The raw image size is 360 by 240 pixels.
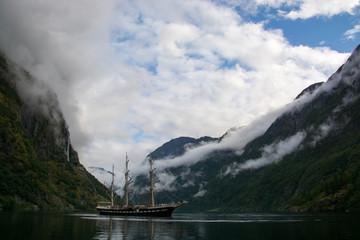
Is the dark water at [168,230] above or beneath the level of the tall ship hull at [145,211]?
beneath

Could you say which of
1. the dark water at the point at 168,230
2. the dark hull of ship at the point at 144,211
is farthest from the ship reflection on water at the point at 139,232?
the dark hull of ship at the point at 144,211

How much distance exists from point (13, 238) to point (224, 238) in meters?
36.1

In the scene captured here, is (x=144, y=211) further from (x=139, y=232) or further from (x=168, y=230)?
(x=139, y=232)

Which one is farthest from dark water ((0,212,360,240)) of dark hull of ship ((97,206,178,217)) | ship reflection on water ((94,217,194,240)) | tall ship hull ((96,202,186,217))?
dark hull of ship ((97,206,178,217))

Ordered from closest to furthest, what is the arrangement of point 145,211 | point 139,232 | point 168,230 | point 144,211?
point 139,232 < point 168,230 < point 145,211 < point 144,211

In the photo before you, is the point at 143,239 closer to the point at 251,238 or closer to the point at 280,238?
the point at 251,238

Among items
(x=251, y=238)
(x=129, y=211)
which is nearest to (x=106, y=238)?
(x=251, y=238)

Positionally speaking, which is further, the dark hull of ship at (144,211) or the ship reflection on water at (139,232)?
the dark hull of ship at (144,211)

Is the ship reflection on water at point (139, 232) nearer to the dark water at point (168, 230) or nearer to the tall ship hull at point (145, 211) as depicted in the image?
the dark water at point (168, 230)

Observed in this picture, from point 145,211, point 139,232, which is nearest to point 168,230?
point 139,232

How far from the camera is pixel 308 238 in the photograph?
5538 centimetres

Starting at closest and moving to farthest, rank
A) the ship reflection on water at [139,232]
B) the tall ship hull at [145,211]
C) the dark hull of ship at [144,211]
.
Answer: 1. the ship reflection on water at [139,232]
2. the tall ship hull at [145,211]
3. the dark hull of ship at [144,211]

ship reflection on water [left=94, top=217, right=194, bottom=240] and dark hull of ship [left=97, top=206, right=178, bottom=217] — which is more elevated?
dark hull of ship [left=97, top=206, right=178, bottom=217]

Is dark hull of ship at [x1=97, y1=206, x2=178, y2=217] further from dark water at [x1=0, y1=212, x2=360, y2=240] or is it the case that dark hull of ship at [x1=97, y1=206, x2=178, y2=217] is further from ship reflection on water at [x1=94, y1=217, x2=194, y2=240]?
ship reflection on water at [x1=94, y1=217, x2=194, y2=240]
